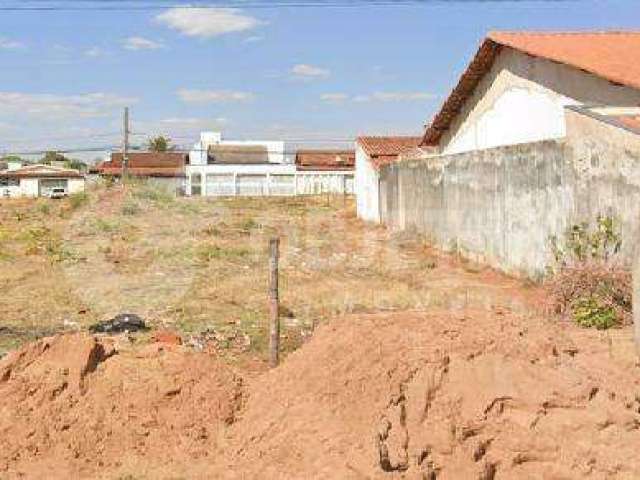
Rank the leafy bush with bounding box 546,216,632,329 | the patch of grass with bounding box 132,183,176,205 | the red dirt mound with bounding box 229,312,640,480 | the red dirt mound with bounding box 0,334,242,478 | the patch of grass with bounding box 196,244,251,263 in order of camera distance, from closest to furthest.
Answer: the red dirt mound with bounding box 229,312,640,480, the red dirt mound with bounding box 0,334,242,478, the leafy bush with bounding box 546,216,632,329, the patch of grass with bounding box 196,244,251,263, the patch of grass with bounding box 132,183,176,205

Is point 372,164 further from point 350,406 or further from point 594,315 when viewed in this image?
point 350,406

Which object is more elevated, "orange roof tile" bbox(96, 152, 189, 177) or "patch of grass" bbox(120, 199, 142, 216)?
"orange roof tile" bbox(96, 152, 189, 177)

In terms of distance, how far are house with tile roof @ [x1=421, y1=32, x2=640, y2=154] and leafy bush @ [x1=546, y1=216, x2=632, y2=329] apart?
228 cm

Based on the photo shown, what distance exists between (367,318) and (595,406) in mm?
1821

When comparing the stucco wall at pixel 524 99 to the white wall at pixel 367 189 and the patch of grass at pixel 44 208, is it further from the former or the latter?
the patch of grass at pixel 44 208

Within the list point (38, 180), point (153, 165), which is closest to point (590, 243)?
point (38, 180)

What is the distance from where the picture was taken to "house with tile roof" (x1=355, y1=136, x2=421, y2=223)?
90.9 ft

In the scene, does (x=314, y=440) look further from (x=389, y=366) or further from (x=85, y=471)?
(x=85, y=471)

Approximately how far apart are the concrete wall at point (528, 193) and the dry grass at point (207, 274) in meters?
0.69

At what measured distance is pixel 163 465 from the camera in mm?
5719

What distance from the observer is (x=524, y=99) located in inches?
696

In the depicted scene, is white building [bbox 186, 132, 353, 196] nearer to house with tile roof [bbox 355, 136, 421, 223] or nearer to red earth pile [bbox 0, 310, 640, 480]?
house with tile roof [bbox 355, 136, 421, 223]

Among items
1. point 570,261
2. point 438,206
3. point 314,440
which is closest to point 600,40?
point 438,206

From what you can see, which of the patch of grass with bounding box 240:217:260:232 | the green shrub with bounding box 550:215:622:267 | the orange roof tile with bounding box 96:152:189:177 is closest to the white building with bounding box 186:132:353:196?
the orange roof tile with bounding box 96:152:189:177
